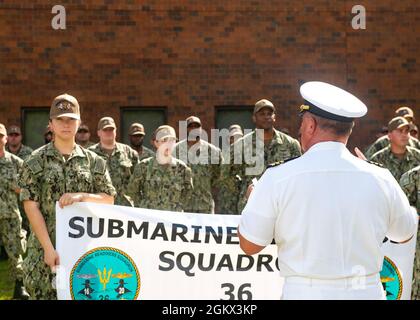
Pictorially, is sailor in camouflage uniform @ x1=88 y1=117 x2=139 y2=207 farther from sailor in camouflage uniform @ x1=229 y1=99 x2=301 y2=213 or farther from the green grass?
sailor in camouflage uniform @ x1=229 y1=99 x2=301 y2=213

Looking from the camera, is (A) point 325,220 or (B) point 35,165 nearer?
(A) point 325,220

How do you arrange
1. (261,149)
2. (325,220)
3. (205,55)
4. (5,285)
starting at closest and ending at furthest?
(325,220), (261,149), (5,285), (205,55)

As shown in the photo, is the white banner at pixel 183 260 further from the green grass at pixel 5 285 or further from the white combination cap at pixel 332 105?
the green grass at pixel 5 285

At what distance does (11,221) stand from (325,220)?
8113mm

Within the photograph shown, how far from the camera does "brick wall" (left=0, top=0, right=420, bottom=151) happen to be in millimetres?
17234

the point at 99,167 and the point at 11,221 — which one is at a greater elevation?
the point at 99,167

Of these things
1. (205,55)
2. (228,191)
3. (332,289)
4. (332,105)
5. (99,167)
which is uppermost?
(205,55)

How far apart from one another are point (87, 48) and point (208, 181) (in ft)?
18.9

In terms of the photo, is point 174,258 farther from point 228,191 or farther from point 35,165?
point 228,191

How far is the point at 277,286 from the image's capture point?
25.7ft

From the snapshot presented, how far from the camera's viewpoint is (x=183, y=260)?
7859 mm

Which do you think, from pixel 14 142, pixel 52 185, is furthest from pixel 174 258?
pixel 14 142

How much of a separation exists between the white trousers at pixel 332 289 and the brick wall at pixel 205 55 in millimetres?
13097
